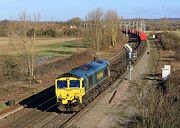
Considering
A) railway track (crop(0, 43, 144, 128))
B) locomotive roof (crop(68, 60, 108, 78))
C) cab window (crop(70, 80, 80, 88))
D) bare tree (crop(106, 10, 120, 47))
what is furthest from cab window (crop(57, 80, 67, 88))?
bare tree (crop(106, 10, 120, 47))

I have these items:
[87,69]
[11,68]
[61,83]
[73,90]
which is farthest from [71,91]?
[11,68]

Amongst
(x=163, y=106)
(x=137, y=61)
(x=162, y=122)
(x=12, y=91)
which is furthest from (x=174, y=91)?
(x=137, y=61)

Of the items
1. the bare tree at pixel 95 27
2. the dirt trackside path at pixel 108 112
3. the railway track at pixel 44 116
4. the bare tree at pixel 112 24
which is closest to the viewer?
the dirt trackside path at pixel 108 112

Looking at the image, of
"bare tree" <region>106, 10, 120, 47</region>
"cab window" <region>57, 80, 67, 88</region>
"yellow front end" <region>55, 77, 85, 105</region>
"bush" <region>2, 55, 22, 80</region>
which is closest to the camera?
"yellow front end" <region>55, 77, 85, 105</region>

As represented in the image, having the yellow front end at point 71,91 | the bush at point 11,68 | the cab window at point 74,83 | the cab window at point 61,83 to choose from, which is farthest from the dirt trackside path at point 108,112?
the bush at point 11,68

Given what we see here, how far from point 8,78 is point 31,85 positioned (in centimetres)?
461

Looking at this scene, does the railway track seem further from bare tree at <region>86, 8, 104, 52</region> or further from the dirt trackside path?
bare tree at <region>86, 8, 104, 52</region>

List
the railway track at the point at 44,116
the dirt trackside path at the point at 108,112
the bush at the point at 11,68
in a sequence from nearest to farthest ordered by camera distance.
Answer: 1. the dirt trackside path at the point at 108,112
2. the railway track at the point at 44,116
3. the bush at the point at 11,68

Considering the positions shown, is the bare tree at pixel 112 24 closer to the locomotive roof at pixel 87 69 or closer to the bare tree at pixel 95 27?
the bare tree at pixel 95 27

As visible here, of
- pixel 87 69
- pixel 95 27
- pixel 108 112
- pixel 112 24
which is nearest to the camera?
pixel 108 112

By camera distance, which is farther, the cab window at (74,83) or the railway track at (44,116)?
the cab window at (74,83)

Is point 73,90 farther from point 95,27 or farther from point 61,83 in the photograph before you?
point 95,27

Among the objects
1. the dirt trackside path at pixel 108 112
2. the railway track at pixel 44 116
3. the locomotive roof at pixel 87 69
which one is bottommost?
the railway track at pixel 44 116

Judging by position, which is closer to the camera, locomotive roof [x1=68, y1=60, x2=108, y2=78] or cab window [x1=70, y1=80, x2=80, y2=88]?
cab window [x1=70, y1=80, x2=80, y2=88]
